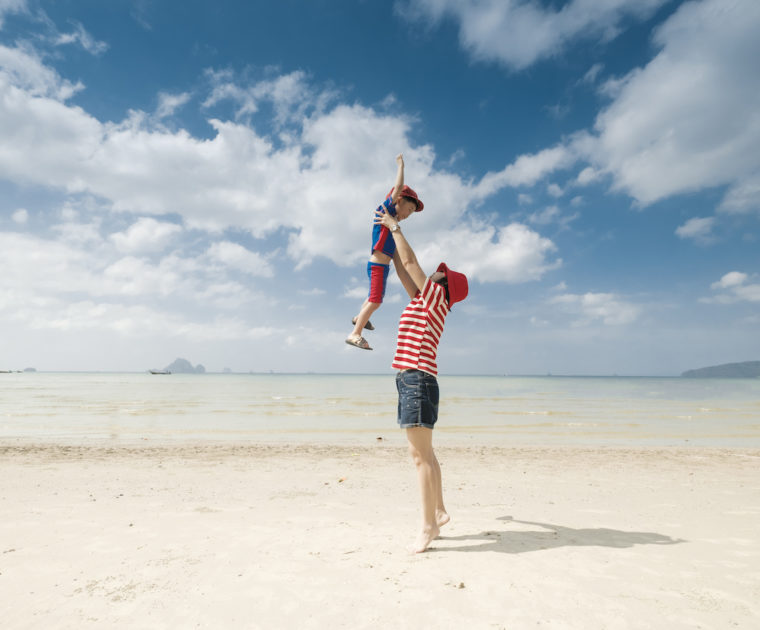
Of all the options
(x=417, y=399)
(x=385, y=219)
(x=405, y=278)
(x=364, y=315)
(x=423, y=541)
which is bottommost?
(x=423, y=541)

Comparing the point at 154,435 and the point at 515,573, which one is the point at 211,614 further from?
the point at 154,435

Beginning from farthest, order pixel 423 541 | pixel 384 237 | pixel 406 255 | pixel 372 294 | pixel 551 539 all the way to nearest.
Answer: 1. pixel 372 294
2. pixel 551 539
3. pixel 384 237
4. pixel 423 541
5. pixel 406 255

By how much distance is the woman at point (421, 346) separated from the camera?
4.10 metres

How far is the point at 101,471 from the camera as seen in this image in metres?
8.30

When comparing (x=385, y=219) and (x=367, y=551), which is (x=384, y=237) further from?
(x=367, y=551)

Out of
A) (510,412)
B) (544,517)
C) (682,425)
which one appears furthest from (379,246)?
(510,412)

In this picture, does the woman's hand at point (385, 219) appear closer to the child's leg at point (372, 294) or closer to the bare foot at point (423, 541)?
the child's leg at point (372, 294)

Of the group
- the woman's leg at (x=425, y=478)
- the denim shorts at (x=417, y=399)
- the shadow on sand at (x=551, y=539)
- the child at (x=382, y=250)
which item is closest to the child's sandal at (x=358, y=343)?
the child at (x=382, y=250)

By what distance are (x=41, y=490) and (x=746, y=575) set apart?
8171 mm

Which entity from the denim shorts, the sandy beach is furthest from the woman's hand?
the sandy beach

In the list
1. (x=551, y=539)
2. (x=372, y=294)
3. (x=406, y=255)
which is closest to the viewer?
(x=406, y=255)

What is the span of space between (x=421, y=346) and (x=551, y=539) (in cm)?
240

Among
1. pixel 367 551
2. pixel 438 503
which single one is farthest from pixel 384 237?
pixel 367 551

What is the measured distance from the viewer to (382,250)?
4.64 metres
